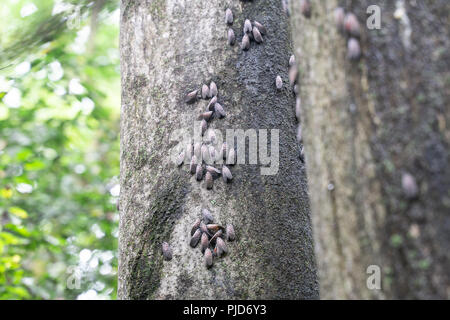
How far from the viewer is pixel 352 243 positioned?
1159 millimetres

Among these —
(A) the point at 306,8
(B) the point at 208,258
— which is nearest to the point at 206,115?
(B) the point at 208,258

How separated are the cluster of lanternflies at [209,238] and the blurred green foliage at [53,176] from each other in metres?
2.20

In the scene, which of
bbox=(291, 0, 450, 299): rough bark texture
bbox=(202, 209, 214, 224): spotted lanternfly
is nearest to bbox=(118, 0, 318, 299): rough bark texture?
bbox=(202, 209, 214, 224): spotted lanternfly

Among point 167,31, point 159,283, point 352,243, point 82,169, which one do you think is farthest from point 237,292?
point 82,169

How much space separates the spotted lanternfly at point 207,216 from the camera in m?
1.89

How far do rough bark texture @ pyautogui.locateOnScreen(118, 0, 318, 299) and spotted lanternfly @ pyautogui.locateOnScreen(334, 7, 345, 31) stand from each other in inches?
33.2

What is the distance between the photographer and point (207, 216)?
1.90 metres

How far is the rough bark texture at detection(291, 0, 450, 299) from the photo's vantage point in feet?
3.51

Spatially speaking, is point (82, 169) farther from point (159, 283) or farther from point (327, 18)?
point (327, 18)

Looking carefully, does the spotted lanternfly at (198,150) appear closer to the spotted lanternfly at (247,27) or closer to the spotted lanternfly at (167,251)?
the spotted lanternfly at (167,251)

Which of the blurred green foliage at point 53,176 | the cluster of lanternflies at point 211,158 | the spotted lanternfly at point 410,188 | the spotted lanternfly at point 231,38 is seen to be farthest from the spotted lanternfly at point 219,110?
the blurred green foliage at point 53,176

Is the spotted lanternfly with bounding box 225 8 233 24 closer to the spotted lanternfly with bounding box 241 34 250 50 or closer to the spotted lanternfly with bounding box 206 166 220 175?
the spotted lanternfly with bounding box 241 34 250 50

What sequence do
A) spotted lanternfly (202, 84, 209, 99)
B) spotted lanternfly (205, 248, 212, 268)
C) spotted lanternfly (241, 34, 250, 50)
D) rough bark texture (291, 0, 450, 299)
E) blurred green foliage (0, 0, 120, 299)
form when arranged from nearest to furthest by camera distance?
rough bark texture (291, 0, 450, 299), spotted lanternfly (205, 248, 212, 268), spotted lanternfly (202, 84, 209, 99), spotted lanternfly (241, 34, 250, 50), blurred green foliage (0, 0, 120, 299)

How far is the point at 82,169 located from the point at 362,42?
225 inches
